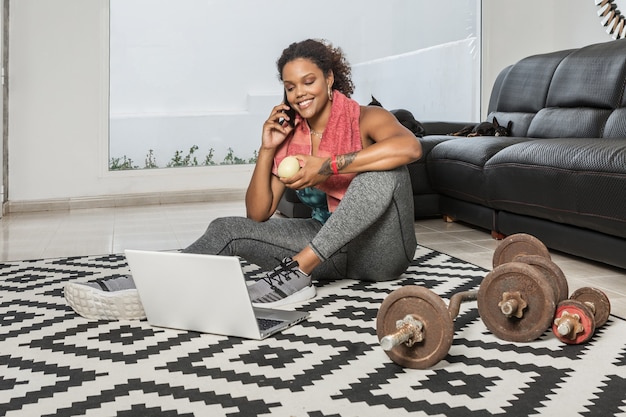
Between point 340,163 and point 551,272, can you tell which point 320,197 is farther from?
point 551,272

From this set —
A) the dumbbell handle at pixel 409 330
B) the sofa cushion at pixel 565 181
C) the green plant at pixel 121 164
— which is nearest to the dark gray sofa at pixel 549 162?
the sofa cushion at pixel 565 181

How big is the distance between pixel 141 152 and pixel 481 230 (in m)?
2.67

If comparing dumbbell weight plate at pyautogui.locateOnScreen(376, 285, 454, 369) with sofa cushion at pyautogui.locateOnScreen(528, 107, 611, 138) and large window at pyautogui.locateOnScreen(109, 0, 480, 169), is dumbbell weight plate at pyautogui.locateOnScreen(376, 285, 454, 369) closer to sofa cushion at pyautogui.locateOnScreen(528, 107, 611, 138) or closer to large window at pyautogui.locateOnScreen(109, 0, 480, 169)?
sofa cushion at pyautogui.locateOnScreen(528, 107, 611, 138)

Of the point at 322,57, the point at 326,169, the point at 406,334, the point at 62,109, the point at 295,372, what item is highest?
the point at 322,57

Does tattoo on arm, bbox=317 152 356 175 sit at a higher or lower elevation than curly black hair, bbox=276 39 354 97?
lower

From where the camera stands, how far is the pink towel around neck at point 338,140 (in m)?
2.65

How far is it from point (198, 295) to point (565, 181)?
1628 millimetres

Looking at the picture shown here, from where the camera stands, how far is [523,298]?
203cm

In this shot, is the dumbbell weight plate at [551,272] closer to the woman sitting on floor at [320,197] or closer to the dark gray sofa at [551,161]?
the woman sitting on floor at [320,197]

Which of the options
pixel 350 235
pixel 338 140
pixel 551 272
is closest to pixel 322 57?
pixel 338 140

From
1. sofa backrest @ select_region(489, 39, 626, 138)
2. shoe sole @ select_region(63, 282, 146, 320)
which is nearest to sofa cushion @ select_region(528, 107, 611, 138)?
sofa backrest @ select_region(489, 39, 626, 138)

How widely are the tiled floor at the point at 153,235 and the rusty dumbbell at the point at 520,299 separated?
500mm

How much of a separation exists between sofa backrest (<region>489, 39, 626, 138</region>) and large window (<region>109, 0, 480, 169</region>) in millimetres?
1482

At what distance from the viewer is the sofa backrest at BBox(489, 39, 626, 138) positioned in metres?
3.81
